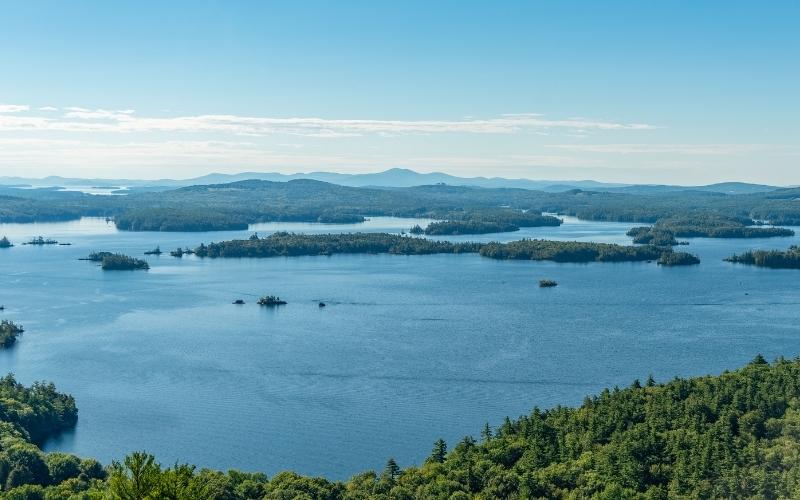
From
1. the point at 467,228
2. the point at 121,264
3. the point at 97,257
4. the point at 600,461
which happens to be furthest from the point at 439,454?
the point at 467,228

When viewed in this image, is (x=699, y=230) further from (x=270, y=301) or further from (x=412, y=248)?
(x=270, y=301)

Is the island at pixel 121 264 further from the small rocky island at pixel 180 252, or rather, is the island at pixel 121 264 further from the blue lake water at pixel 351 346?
the small rocky island at pixel 180 252

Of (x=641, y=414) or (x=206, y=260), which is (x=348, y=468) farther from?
(x=206, y=260)

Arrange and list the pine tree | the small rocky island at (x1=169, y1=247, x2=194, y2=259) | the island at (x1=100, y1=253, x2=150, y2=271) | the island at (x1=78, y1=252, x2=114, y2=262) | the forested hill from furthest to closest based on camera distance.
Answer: the forested hill
the small rocky island at (x1=169, y1=247, x2=194, y2=259)
the island at (x1=78, y1=252, x2=114, y2=262)
the island at (x1=100, y1=253, x2=150, y2=271)
the pine tree

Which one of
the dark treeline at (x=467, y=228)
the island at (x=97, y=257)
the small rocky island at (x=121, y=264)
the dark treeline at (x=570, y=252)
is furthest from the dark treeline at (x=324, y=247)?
the dark treeline at (x=467, y=228)

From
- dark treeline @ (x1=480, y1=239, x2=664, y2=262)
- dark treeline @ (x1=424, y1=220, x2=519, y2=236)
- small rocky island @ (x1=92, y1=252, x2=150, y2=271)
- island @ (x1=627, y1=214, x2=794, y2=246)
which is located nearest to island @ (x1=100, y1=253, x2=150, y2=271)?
small rocky island @ (x1=92, y1=252, x2=150, y2=271)

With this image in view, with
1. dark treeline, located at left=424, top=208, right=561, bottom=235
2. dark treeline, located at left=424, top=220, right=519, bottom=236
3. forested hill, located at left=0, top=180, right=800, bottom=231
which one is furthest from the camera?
forested hill, located at left=0, top=180, right=800, bottom=231

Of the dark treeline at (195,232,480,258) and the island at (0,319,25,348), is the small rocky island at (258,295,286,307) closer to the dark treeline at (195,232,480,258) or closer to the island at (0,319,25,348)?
the island at (0,319,25,348)

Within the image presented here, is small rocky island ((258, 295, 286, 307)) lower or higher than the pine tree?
higher
